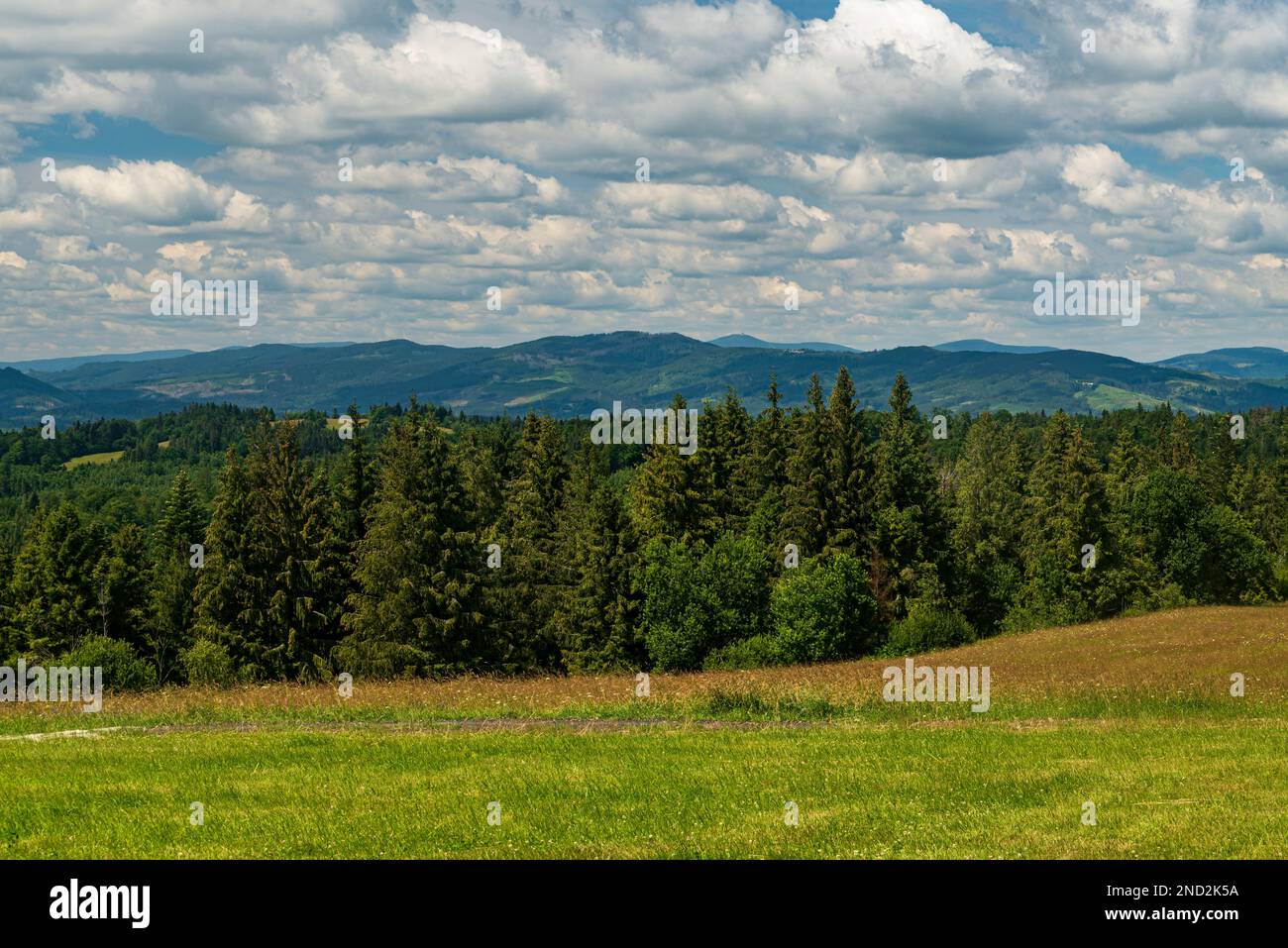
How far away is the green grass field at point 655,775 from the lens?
1341cm

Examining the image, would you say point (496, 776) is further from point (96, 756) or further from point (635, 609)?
point (635, 609)

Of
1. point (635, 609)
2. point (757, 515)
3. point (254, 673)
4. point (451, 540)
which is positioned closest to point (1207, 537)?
point (757, 515)

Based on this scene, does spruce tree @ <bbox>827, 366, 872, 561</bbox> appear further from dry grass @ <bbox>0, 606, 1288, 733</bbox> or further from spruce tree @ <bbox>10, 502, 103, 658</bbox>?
spruce tree @ <bbox>10, 502, 103, 658</bbox>

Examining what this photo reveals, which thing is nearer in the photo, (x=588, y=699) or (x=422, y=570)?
(x=588, y=699)

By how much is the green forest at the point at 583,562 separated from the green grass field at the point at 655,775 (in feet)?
90.6

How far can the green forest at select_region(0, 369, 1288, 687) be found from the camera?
187 ft

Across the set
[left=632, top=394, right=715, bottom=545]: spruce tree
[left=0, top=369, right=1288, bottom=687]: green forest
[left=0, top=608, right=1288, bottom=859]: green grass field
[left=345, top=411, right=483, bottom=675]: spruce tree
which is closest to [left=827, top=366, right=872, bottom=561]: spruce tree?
[left=0, top=369, right=1288, bottom=687]: green forest

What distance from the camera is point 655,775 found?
1756 cm

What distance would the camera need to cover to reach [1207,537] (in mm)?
80438

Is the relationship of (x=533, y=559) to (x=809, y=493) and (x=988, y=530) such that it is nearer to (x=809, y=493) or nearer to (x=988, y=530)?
(x=809, y=493)

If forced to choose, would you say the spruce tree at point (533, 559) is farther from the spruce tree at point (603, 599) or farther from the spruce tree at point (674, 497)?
the spruce tree at point (674, 497)

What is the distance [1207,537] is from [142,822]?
264 feet

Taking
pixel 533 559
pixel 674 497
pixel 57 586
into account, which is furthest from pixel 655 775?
pixel 57 586

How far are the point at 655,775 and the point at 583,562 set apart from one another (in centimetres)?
4745
